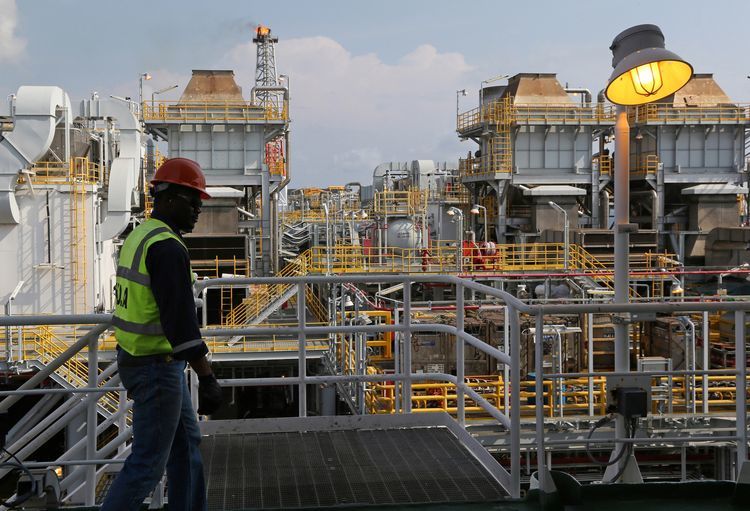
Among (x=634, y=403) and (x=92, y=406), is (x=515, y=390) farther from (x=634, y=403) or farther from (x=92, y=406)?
(x=92, y=406)

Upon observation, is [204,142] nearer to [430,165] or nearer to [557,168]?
[557,168]

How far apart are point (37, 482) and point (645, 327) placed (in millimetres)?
16331

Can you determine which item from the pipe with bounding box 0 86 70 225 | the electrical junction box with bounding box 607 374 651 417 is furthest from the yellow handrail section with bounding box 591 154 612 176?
the electrical junction box with bounding box 607 374 651 417

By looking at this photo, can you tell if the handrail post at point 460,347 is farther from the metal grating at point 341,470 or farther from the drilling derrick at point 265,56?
the drilling derrick at point 265,56

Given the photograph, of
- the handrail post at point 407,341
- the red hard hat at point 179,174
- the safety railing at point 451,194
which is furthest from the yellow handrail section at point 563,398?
the safety railing at point 451,194

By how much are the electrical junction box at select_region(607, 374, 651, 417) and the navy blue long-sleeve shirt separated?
229 cm

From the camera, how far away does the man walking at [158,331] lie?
3.37 meters

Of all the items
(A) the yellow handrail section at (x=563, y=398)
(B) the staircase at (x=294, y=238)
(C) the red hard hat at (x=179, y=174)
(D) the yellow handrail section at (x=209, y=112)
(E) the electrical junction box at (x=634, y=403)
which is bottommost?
(A) the yellow handrail section at (x=563, y=398)

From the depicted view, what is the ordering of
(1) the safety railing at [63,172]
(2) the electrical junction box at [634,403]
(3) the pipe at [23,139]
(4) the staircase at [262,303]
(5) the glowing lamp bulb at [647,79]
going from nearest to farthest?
(2) the electrical junction box at [634,403]
(5) the glowing lamp bulb at [647,79]
(3) the pipe at [23,139]
(1) the safety railing at [63,172]
(4) the staircase at [262,303]

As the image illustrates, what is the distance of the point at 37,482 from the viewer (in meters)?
4.13

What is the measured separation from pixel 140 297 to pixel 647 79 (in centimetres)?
319

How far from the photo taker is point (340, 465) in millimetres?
4988

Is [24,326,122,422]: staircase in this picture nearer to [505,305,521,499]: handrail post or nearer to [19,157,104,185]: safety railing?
[19,157,104,185]: safety railing

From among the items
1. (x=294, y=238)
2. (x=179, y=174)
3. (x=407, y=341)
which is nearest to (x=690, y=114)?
(x=294, y=238)
